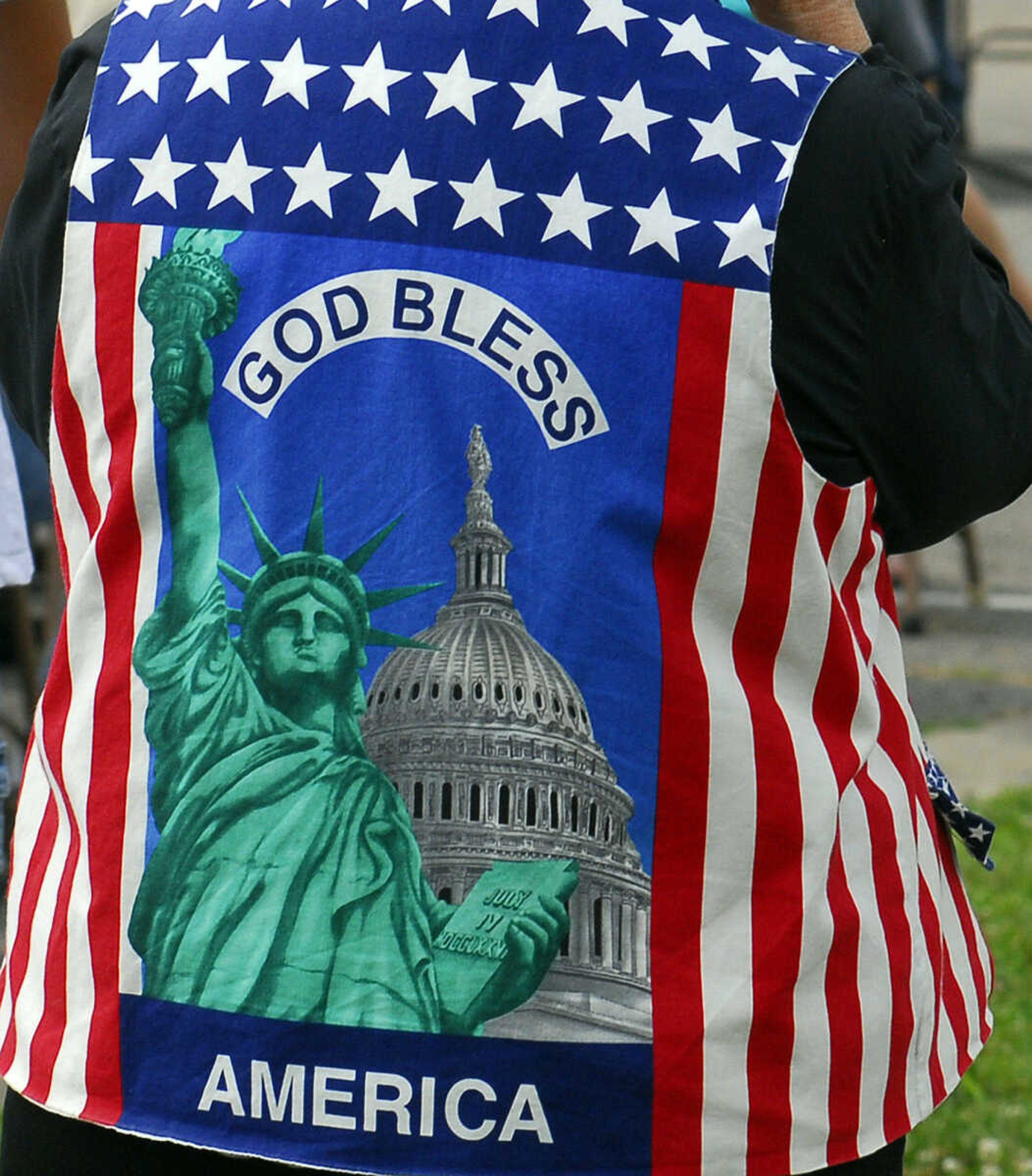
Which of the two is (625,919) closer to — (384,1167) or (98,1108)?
(384,1167)

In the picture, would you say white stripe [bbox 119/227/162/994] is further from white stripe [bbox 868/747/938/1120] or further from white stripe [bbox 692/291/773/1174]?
white stripe [bbox 868/747/938/1120]

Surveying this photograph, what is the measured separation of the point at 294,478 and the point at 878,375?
1.63 ft

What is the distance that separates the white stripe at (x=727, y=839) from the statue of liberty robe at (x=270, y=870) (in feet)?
0.75

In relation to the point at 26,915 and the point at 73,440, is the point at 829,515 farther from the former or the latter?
the point at 26,915

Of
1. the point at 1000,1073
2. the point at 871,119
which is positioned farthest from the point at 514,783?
the point at 1000,1073

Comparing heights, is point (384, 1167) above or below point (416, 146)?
below

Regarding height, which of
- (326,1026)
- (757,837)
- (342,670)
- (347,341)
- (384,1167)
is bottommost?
(384,1167)

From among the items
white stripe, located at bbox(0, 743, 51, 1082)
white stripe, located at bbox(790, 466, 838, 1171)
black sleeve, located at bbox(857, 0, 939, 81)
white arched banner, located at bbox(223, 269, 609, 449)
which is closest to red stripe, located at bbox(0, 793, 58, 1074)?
white stripe, located at bbox(0, 743, 51, 1082)

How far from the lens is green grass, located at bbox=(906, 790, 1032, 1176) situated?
355 centimetres

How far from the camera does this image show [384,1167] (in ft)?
5.35

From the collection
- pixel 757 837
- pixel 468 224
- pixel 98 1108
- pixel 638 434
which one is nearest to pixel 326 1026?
pixel 98 1108

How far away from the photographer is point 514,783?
1.63 meters

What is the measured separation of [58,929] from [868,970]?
2.36 ft

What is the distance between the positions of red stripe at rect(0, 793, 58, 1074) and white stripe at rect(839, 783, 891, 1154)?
71 cm
